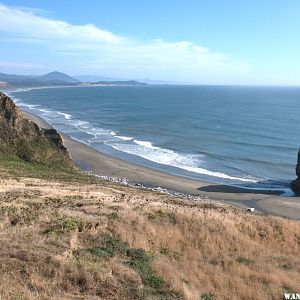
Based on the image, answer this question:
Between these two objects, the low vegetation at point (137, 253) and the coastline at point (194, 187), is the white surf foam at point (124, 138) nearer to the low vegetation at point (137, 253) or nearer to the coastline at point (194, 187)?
the coastline at point (194, 187)

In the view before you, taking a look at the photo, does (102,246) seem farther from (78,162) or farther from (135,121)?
(135,121)

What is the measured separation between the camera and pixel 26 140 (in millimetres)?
50031

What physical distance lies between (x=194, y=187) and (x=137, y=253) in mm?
35642

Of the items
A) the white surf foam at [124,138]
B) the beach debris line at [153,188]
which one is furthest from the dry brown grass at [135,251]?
the white surf foam at [124,138]

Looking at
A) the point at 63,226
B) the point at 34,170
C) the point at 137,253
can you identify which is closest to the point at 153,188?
the point at 34,170

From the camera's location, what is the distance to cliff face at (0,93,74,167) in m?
48.1

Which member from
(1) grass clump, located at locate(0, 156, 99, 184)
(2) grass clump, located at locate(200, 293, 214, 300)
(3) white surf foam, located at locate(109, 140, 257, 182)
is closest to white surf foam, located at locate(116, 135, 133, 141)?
(3) white surf foam, located at locate(109, 140, 257, 182)

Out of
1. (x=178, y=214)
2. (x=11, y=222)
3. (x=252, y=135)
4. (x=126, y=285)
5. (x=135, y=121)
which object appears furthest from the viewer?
(x=135, y=121)

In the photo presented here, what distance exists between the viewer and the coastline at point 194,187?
145 ft

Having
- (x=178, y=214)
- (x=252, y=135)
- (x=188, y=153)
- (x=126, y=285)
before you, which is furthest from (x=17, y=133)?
(x=252, y=135)

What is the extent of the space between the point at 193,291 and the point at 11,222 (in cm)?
807

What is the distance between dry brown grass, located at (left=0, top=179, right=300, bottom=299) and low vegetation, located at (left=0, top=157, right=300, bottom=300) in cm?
3

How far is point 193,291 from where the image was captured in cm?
1176

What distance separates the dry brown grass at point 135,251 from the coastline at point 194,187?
21.8 metres
